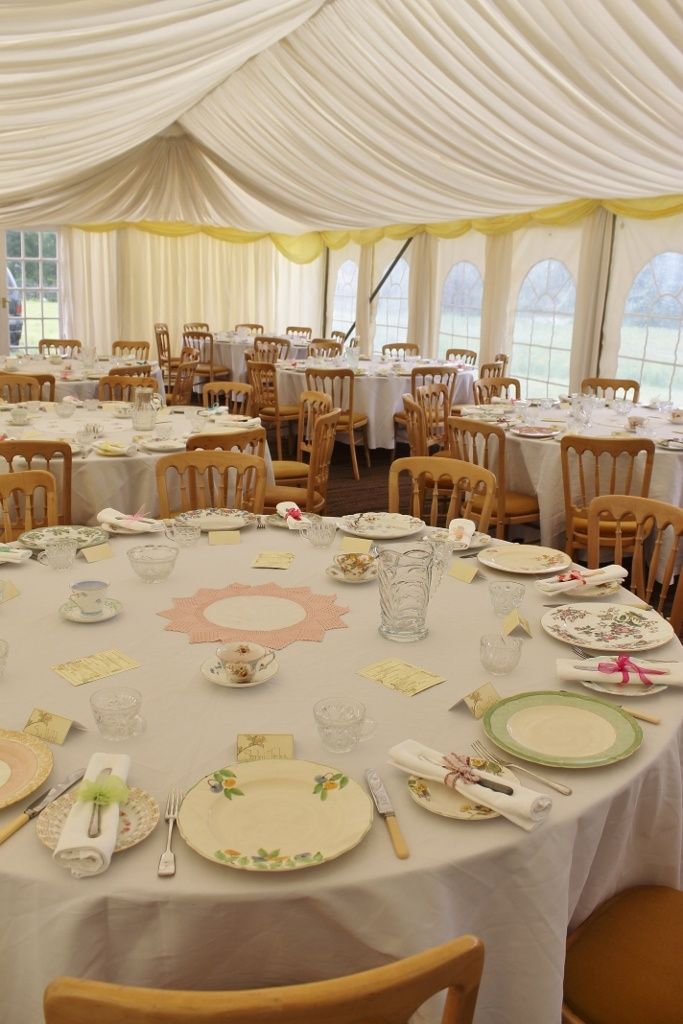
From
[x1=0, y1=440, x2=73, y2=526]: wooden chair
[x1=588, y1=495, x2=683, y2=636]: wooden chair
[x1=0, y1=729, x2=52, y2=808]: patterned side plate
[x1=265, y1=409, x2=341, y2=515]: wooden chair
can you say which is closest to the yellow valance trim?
[x1=265, y1=409, x2=341, y2=515]: wooden chair

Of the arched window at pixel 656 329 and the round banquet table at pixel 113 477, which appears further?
the arched window at pixel 656 329

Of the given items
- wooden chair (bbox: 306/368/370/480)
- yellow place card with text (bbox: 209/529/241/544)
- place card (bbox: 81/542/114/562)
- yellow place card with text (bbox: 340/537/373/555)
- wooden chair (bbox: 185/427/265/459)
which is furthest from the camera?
wooden chair (bbox: 306/368/370/480)

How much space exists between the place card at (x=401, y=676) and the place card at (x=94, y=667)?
1.66 ft

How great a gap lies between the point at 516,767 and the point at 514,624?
589 millimetres

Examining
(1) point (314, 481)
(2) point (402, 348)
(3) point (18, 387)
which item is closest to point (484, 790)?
(1) point (314, 481)

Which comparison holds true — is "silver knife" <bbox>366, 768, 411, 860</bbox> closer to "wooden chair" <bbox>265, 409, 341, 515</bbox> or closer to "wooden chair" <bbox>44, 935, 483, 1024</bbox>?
"wooden chair" <bbox>44, 935, 483, 1024</bbox>

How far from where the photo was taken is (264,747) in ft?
4.95

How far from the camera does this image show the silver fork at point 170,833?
47.9 inches

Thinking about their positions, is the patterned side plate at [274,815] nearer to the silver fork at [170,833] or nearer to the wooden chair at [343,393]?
the silver fork at [170,833]

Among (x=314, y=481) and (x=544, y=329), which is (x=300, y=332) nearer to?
(x=544, y=329)

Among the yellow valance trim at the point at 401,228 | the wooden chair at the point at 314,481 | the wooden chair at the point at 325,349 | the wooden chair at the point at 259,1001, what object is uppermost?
the yellow valance trim at the point at 401,228

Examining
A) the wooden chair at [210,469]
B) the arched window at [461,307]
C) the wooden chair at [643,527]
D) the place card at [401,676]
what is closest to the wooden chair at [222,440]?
the wooden chair at [210,469]

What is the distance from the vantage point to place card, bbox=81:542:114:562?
98.3 inches

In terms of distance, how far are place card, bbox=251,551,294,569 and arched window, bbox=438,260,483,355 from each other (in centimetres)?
833
